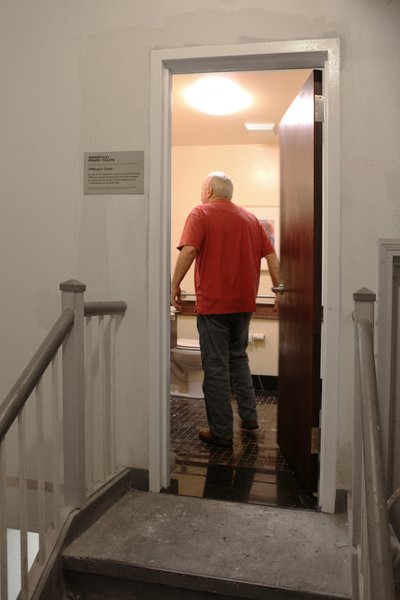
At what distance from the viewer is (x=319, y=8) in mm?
2012

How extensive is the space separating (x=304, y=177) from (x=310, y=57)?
1.66ft

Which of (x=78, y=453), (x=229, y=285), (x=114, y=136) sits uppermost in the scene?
(x=114, y=136)

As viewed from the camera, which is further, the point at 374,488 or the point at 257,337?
the point at 257,337

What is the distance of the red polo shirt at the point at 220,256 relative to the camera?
2.75m

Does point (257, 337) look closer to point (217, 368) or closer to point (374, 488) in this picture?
point (217, 368)

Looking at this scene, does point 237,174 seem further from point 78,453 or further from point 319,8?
→ point 78,453

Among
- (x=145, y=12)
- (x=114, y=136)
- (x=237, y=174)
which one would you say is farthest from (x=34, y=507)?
(x=237, y=174)

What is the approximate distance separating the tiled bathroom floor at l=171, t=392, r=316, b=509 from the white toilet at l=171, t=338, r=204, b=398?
0.64 meters

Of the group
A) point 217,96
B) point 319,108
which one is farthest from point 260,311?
point 319,108

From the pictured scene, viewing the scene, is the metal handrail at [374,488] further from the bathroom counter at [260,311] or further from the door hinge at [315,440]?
the bathroom counter at [260,311]

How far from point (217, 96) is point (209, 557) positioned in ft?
10.1

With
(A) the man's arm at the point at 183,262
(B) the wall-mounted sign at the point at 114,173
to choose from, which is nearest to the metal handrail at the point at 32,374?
(B) the wall-mounted sign at the point at 114,173

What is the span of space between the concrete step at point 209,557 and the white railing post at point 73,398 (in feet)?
0.63

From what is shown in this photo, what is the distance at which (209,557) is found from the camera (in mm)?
1643
